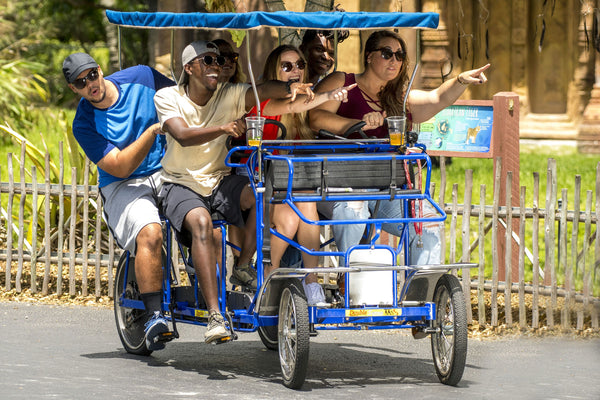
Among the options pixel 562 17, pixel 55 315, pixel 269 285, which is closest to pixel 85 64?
pixel 269 285

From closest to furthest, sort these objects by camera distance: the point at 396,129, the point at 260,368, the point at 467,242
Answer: the point at 396,129 < the point at 260,368 < the point at 467,242

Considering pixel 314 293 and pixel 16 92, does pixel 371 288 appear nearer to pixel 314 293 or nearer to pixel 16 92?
pixel 314 293

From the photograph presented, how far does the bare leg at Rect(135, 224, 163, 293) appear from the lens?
6828mm

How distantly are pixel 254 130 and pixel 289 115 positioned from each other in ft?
1.85

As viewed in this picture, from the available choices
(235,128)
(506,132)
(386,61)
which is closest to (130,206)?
(235,128)

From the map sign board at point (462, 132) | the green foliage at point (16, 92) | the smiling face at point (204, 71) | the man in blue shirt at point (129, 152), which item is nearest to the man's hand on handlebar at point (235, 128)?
the smiling face at point (204, 71)

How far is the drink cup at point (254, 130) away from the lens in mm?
6348

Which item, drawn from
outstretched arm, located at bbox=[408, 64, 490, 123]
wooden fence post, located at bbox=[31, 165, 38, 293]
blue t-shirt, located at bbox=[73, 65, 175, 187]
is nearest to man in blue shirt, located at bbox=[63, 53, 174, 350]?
blue t-shirt, located at bbox=[73, 65, 175, 187]

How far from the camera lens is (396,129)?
671cm

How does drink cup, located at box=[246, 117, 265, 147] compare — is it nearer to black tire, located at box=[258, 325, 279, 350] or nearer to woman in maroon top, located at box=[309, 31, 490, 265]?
woman in maroon top, located at box=[309, 31, 490, 265]

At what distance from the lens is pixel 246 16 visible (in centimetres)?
638

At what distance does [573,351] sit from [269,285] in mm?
2282

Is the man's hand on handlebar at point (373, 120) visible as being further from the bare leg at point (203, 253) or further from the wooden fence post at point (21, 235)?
the wooden fence post at point (21, 235)

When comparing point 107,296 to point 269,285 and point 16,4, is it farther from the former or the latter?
point 16,4
